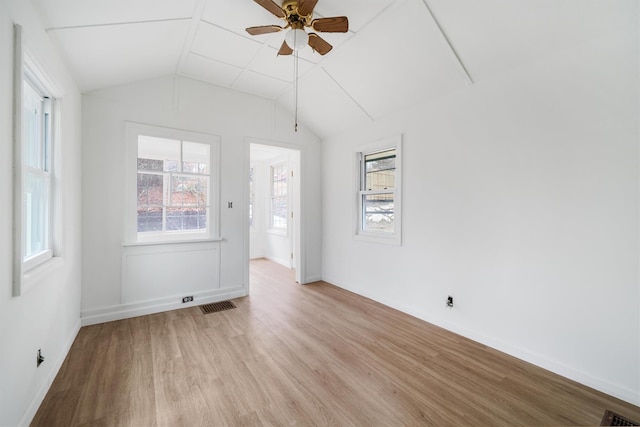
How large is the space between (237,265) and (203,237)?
2.09 ft

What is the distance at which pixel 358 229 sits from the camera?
4.24 m

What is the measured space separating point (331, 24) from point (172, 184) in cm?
271

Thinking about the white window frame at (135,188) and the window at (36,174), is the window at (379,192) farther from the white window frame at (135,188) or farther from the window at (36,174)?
the window at (36,174)

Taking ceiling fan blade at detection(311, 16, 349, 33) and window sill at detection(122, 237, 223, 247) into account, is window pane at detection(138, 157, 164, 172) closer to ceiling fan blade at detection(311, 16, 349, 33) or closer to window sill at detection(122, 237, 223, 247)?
window sill at detection(122, 237, 223, 247)

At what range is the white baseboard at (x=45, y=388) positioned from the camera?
64.1 inches

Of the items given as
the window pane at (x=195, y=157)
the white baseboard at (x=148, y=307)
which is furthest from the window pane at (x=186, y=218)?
the white baseboard at (x=148, y=307)

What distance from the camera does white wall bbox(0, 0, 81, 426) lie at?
1.38 m

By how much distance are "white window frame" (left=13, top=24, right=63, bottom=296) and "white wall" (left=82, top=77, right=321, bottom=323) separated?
0.86 m

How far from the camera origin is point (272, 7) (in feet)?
6.67

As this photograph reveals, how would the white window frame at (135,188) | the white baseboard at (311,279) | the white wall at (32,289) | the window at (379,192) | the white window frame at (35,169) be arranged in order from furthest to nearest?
the white baseboard at (311,279)
the window at (379,192)
the white window frame at (135,188)
the white window frame at (35,169)
the white wall at (32,289)

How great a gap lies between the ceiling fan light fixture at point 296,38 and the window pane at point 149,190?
2370 millimetres

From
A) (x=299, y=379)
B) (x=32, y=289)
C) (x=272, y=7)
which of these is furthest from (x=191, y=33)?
(x=299, y=379)

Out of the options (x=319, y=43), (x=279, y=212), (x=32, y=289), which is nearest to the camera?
(x=32, y=289)

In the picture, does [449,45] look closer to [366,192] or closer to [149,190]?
[366,192]
